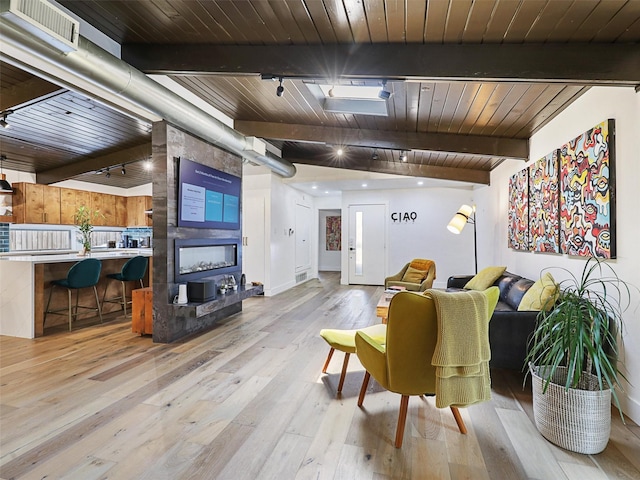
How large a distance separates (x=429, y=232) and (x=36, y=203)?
8.31 meters

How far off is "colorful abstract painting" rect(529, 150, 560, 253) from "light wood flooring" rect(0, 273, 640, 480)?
1374 millimetres

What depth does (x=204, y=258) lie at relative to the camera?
436 cm

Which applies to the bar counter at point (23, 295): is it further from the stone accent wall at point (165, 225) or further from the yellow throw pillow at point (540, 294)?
the yellow throw pillow at point (540, 294)

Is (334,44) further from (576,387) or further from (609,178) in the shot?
(576,387)

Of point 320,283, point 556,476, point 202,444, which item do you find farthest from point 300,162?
point 556,476

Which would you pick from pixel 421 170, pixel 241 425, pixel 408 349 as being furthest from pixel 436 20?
pixel 421 170

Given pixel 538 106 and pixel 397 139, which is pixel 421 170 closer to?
pixel 397 139

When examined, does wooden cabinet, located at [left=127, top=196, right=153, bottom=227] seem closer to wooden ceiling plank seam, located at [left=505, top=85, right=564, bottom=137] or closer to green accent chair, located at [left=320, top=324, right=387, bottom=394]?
green accent chair, located at [left=320, top=324, right=387, bottom=394]

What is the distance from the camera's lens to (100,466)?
169 centimetres

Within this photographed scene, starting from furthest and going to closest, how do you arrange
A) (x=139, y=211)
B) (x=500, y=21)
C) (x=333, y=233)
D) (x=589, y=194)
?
1. (x=333, y=233)
2. (x=139, y=211)
3. (x=589, y=194)
4. (x=500, y=21)

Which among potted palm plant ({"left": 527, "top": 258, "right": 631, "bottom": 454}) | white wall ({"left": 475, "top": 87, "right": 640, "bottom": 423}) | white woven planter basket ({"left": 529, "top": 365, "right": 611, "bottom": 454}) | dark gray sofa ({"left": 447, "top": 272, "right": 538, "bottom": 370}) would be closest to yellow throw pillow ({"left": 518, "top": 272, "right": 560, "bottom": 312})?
dark gray sofa ({"left": 447, "top": 272, "right": 538, "bottom": 370})

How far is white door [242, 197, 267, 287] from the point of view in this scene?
21.7 feet

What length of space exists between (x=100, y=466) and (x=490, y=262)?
242 inches

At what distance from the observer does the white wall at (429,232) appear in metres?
7.59
